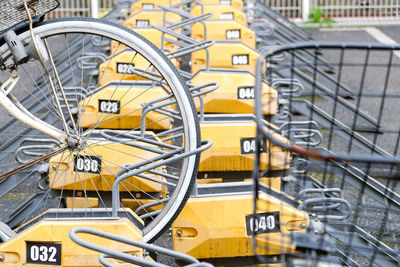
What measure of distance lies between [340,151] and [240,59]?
1084mm

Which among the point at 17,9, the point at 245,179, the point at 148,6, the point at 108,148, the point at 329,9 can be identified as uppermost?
the point at 17,9

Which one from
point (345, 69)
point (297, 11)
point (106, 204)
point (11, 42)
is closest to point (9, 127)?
point (106, 204)

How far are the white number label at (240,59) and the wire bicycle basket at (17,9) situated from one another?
11.2 feet

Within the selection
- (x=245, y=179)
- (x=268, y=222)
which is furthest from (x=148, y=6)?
(x=268, y=222)

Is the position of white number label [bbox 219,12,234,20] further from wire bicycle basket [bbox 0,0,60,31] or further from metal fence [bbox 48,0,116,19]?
wire bicycle basket [bbox 0,0,60,31]

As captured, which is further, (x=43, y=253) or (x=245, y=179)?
(x=245, y=179)

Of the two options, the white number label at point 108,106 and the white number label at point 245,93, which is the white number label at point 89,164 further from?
the white number label at point 245,93

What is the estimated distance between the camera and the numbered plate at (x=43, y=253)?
2.96 m

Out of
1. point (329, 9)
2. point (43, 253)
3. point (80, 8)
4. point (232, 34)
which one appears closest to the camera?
point (43, 253)

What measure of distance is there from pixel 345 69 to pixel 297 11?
474cm

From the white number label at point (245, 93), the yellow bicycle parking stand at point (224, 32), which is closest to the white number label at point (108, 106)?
the white number label at point (245, 93)

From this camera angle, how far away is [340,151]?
6234 mm

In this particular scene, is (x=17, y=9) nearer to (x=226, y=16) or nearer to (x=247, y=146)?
(x=247, y=146)

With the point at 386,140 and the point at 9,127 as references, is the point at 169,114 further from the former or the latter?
the point at 386,140
